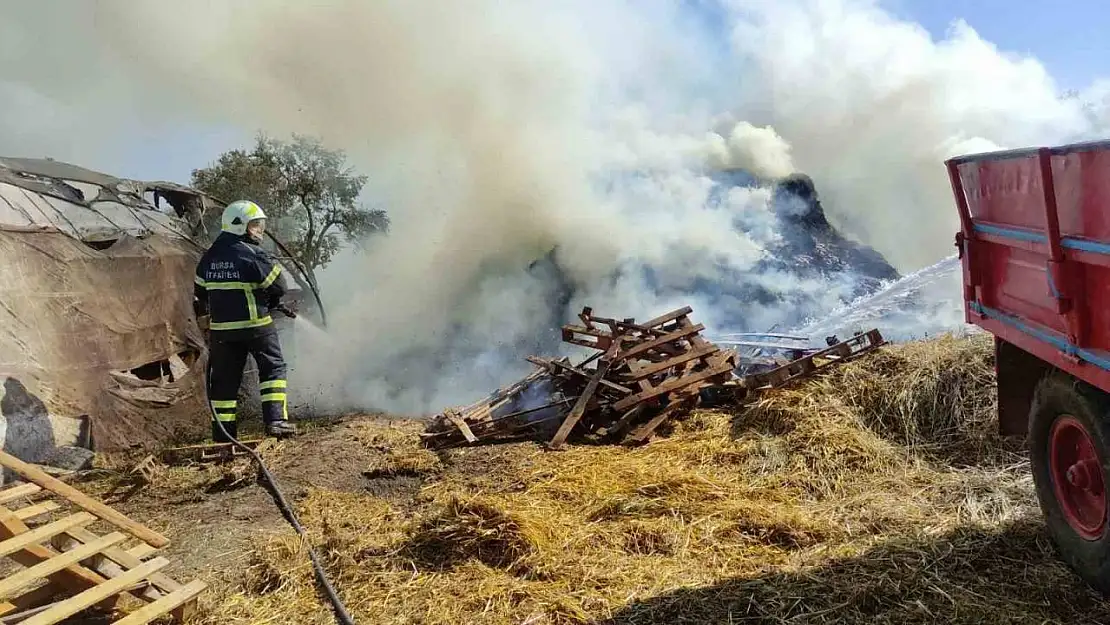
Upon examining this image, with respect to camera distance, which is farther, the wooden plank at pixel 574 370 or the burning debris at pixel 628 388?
the wooden plank at pixel 574 370

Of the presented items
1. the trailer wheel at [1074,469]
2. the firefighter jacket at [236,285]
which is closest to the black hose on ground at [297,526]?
the firefighter jacket at [236,285]

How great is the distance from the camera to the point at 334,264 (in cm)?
1451

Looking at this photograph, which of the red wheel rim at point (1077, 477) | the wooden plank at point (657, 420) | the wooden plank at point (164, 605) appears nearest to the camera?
the red wheel rim at point (1077, 477)

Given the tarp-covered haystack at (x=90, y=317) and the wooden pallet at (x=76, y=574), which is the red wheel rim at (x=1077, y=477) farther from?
the tarp-covered haystack at (x=90, y=317)

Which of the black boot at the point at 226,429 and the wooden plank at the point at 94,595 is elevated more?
the black boot at the point at 226,429

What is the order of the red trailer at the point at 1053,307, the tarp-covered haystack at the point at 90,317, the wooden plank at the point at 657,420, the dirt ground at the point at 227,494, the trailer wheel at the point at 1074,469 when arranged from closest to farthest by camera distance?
the red trailer at the point at 1053,307 < the trailer wheel at the point at 1074,469 < the dirt ground at the point at 227,494 < the tarp-covered haystack at the point at 90,317 < the wooden plank at the point at 657,420

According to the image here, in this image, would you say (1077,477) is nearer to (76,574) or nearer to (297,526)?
(297,526)

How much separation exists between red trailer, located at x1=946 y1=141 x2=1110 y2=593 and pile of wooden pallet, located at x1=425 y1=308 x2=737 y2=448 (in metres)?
3.24

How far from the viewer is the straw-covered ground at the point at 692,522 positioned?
3.29 metres

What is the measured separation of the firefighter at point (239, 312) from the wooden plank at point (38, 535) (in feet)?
8.42

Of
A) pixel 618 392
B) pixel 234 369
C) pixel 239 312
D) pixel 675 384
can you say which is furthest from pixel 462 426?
pixel 239 312

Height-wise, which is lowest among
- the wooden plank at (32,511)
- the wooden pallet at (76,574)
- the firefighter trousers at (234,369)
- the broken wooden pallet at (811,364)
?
the wooden pallet at (76,574)

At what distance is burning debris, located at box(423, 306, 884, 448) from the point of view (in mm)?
6520

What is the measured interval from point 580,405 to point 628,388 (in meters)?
0.57
